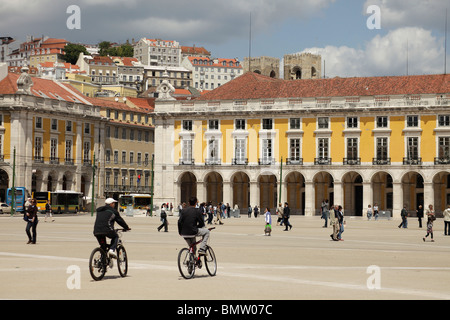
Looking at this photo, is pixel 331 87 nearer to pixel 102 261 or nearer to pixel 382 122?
pixel 382 122

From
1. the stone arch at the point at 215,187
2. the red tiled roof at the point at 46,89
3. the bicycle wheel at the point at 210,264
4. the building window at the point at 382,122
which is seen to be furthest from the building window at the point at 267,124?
the bicycle wheel at the point at 210,264

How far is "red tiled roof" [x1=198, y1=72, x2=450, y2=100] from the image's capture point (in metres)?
85.1

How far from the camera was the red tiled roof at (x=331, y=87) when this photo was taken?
279 feet

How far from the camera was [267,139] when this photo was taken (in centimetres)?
8850

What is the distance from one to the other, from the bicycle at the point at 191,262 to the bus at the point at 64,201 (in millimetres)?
66390

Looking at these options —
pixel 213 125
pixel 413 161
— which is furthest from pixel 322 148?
pixel 213 125

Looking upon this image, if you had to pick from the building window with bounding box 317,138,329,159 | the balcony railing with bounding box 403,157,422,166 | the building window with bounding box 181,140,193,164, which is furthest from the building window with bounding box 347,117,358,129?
the building window with bounding box 181,140,193,164

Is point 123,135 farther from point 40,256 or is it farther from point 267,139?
point 40,256

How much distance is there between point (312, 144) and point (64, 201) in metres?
23.2

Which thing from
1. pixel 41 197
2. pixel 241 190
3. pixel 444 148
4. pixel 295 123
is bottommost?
pixel 41 197

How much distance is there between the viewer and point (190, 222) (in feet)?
67.1

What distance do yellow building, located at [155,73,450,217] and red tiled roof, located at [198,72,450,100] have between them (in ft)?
0.33
